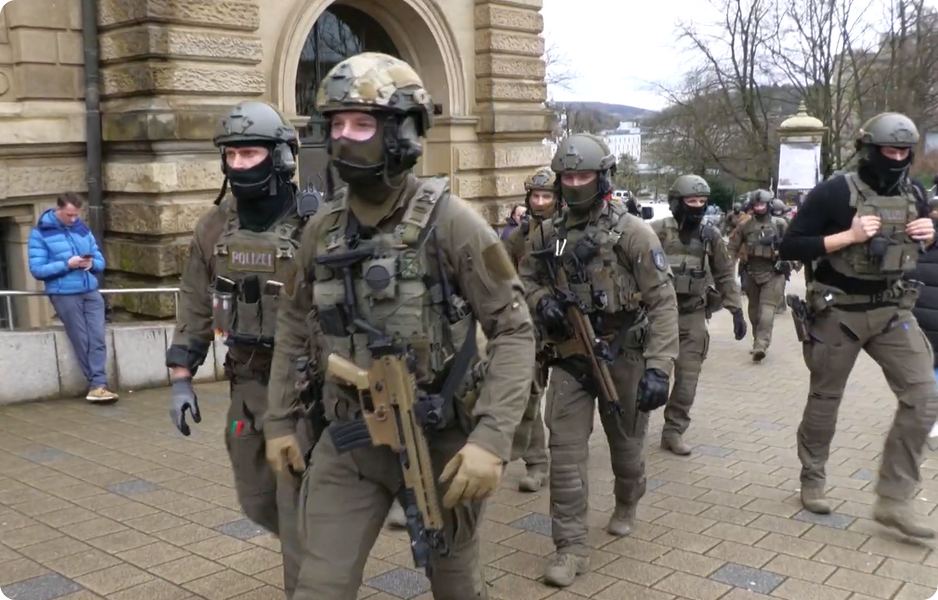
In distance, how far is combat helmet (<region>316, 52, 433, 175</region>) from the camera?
114 inches

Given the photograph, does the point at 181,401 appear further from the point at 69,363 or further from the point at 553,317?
the point at 69,363

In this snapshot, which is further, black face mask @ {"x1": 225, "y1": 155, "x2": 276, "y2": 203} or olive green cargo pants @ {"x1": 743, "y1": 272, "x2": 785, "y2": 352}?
olive green cargo pants @ {"x1": 743, "y1": 272, "x2": 785, "y2": 352}

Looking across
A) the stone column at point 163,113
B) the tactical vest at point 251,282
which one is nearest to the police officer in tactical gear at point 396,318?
the tactical vest at point 251,282

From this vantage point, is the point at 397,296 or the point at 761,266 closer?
A: the point at 397,296

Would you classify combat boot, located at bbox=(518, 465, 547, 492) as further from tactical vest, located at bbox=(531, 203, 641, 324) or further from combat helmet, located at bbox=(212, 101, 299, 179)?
combat helmet, located at bbox=(212, 101, 299, 179)

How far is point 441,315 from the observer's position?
9.84ft

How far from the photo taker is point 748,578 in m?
4.39

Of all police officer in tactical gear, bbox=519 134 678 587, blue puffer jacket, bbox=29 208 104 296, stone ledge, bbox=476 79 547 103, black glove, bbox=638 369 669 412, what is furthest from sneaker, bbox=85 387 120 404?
stone ledge, bbox=476 79 547 103

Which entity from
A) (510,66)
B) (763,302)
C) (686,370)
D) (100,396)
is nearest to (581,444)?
(686,370)

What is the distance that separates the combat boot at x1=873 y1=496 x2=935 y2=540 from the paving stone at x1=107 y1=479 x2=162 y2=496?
4.07 metres

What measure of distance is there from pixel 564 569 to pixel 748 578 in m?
0.85

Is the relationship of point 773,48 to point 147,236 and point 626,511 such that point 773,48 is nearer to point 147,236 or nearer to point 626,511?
point 147,236

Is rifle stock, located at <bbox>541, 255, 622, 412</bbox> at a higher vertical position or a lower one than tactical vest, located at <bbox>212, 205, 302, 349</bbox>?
lower

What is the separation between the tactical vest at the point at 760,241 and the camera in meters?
10.9
